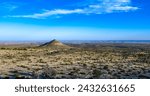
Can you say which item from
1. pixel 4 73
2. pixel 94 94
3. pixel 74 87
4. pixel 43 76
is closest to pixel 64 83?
pixel 74 87

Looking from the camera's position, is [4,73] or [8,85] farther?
[4,73]

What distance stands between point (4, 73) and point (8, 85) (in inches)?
293

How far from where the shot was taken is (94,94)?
1008 centimetres

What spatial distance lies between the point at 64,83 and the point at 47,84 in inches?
22.4

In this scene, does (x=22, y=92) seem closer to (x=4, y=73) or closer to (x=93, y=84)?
(x=93, y=84)

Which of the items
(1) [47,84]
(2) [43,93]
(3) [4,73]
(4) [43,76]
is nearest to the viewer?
(2) [43,93]

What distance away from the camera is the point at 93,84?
35.6ft

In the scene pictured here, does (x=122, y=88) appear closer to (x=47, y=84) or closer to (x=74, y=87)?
(x=74, y=87)

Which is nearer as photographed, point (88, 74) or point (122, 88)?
point (122, 88)

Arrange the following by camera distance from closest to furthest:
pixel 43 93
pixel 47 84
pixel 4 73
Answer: pixel 43 93, pixel 47 84, pixel 4 73

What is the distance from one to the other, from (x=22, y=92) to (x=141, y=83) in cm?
393

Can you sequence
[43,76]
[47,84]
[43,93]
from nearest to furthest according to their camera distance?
[43,93] < [47,84] < [43,76]

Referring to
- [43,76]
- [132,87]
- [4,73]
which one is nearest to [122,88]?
[132,87]

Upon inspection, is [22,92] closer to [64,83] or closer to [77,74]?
[64,83]
